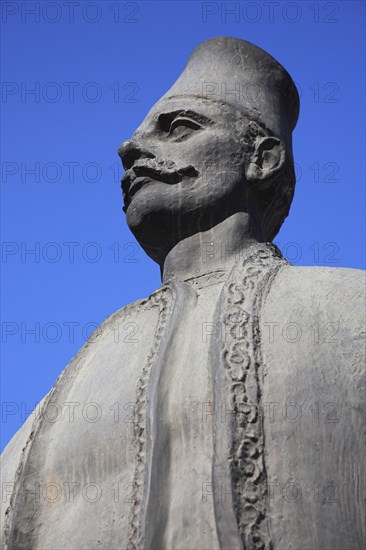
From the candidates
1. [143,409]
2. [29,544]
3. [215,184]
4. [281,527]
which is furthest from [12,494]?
[215,184]

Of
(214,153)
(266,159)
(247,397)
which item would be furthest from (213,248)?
(247,397)

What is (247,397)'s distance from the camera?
265 inches

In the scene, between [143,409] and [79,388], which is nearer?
[143,409]

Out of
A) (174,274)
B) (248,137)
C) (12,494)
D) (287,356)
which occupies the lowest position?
(12,494)

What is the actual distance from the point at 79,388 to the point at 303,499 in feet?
5.95

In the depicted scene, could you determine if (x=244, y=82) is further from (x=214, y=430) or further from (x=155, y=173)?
(x=214, y=430)

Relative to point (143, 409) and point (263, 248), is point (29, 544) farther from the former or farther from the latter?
point (263, 248)

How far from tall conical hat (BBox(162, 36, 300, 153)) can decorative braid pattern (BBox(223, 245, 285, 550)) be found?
1.33m

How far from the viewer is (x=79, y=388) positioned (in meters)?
7.66

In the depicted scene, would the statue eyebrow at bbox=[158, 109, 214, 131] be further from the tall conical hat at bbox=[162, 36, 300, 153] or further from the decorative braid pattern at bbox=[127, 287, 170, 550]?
the decorative braid pattern at bbox=[127, 287, 170, 550]

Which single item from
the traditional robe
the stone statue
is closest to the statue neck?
the stone statue

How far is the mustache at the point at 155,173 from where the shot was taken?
8.03 m

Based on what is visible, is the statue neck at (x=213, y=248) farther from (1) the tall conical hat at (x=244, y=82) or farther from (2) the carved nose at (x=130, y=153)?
(1) the tall conical hat at (x=244, y=82)

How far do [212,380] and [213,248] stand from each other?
4.53ft
